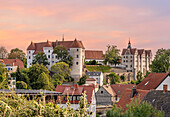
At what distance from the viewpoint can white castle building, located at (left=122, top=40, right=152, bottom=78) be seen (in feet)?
314

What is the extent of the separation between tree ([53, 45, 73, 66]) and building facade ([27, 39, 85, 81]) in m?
1.28

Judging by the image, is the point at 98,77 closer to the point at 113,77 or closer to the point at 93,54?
the point at 113,77

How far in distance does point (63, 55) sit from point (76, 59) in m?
3.60

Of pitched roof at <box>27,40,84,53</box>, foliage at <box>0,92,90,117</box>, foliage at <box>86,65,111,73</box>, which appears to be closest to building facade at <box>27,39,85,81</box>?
A: pitched roof at <box>27,40,84,53</box>

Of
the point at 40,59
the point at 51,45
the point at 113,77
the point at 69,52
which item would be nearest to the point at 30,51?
the point at 51,45

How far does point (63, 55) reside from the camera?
79250 mm

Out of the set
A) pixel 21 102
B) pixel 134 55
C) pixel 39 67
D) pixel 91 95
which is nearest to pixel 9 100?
pixel 21 102

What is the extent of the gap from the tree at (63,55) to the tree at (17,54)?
24696 millimetres

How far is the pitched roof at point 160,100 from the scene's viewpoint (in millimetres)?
17641

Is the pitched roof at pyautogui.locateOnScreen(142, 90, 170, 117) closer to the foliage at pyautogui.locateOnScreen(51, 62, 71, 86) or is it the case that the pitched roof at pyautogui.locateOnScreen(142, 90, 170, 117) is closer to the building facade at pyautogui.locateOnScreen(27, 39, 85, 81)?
the foliage at pyautogui.locateOnScreen(51, 62, 71, 86)

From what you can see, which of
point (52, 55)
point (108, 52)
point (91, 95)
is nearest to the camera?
point (91, 95)

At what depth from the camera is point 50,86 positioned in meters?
57.3

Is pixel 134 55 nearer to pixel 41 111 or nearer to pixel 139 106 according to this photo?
pixel 139 106

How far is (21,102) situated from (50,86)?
161 ft
